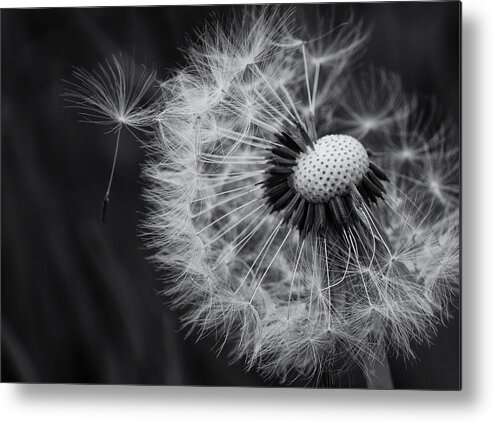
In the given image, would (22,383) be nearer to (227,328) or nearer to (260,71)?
(227,328)

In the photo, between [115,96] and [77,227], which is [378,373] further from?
[115,96]

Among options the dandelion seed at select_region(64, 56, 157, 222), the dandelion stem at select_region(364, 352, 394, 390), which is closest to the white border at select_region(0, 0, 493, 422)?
the dandelion stem at select_region(364, 352, 394, 390)

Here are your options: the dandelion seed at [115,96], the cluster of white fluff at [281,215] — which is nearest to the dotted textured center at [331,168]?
the cluster of white fluff at [281,215]

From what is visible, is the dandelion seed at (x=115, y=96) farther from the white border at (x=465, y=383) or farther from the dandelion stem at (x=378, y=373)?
the dandelion stem at (x=378, y=373)

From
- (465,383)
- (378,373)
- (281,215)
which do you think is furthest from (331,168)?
(465,383)

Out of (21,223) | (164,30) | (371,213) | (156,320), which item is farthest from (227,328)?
(164,30)

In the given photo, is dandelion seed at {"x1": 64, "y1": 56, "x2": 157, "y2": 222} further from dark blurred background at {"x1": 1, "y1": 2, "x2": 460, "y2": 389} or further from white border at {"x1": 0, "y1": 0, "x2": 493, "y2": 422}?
white border at {"x1": 0, "y1": 0, "x2": 493, "y2": 422}
